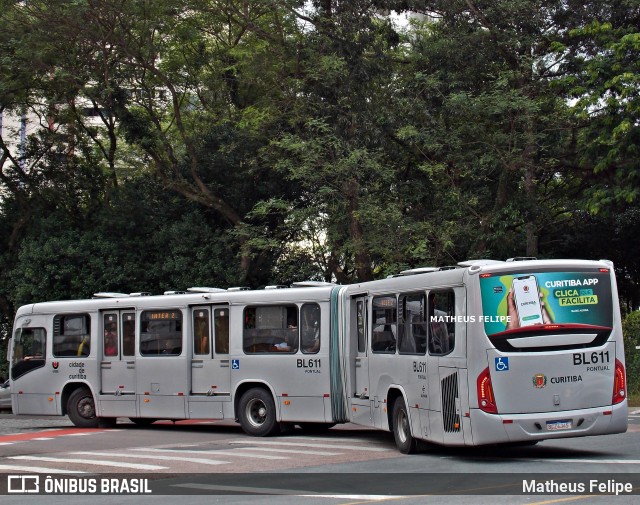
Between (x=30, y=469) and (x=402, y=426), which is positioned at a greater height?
(x=402, y=426)

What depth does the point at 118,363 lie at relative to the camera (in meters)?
22.3

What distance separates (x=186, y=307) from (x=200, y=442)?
3385mm

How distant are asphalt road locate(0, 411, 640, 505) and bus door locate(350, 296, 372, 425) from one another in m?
0.58

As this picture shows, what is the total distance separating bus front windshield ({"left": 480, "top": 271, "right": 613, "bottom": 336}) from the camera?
13.4m

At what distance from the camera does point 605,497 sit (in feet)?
32.5

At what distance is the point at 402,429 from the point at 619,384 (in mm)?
3561

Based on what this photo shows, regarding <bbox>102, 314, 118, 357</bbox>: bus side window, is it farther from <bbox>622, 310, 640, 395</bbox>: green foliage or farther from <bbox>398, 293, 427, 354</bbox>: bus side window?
<bbox>622, 310, 640, 395</bbox>: green foliage

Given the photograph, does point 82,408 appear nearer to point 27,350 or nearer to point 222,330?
point 27,350

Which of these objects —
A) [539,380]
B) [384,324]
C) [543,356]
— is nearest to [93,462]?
[384,324]

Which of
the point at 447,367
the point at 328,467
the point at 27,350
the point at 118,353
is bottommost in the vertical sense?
the point at 328,467

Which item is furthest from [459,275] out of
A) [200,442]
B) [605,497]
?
[200,442]

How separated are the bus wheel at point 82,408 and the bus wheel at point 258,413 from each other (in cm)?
490

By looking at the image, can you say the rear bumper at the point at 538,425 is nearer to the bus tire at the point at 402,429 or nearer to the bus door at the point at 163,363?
the bus tire at the point at 402,429

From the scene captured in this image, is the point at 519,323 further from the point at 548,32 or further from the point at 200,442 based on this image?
the point at 548,32
